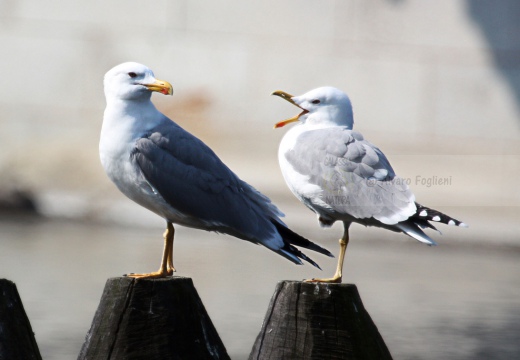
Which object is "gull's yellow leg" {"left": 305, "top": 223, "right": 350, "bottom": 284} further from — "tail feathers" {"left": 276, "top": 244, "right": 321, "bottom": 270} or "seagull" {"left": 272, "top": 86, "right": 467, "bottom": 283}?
"tail feathers" {"left": 276, "top": 244, "right": 321, "bottom": 270}

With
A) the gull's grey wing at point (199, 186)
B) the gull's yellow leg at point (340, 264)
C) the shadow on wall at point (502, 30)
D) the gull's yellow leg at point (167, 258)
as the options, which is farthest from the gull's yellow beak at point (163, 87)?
the shadow on wall at point (502, 30)

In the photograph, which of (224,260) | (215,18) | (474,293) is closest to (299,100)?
(474,293)

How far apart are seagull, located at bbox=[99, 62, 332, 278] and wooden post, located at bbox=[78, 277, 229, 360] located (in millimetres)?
658

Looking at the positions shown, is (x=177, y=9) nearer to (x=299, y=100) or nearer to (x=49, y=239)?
(x=49, y=239)

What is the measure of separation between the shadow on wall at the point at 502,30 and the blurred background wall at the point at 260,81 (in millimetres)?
11

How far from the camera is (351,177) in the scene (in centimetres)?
430

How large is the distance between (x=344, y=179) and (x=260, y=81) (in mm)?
4740

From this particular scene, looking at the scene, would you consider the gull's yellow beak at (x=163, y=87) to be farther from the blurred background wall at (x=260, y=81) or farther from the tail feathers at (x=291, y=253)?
the blurred background wall at (x=260, y=81)

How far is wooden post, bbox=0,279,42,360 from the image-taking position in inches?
119

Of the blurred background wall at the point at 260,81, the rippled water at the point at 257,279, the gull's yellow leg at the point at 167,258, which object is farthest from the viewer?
the blurred background wall at the point at 260,81

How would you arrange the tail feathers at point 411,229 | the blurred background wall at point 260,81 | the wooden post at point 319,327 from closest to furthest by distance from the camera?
the wooden post at point 319,327
the tail feathers at point 411,229
the blurred background wall at point 260,81

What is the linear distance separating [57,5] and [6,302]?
20.1 ft

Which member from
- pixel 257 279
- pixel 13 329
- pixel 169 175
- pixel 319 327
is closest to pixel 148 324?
pixel 13 329

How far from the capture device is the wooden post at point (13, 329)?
3.03 meters
